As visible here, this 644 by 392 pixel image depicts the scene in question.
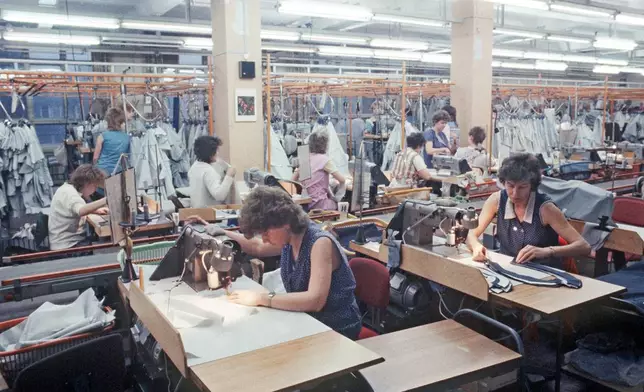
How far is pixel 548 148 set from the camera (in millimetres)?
9688

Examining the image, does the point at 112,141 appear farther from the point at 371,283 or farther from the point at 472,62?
the point at 472,62

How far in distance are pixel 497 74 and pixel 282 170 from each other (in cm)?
1103

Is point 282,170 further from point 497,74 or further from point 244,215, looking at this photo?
point 497,74

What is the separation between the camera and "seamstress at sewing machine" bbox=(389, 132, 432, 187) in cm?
577

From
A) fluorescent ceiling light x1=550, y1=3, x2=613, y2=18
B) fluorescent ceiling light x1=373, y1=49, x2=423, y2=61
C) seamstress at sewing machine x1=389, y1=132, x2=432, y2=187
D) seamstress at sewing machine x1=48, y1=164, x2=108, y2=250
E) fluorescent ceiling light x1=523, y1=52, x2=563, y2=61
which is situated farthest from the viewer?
fluorescent ceiling light x1=523, y1=52, x2=563, y2=61

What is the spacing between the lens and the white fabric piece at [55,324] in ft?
8.62

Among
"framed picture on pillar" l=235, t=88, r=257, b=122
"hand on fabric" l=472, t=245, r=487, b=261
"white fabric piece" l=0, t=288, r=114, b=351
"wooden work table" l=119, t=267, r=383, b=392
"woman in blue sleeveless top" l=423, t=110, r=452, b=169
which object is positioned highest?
"framed picture on pillar" l=235, t=88, r=257, b=122

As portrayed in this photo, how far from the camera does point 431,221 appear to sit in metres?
3.30

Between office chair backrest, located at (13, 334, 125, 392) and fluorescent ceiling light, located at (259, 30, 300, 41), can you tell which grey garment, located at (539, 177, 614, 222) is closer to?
office chair backrest, located at (13, 334, 125, 392)

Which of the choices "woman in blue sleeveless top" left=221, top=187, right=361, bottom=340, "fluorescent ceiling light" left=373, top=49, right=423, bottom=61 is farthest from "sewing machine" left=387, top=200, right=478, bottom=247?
"fluorescent ceiling light" left=373, top=49, right=423, bottom=61

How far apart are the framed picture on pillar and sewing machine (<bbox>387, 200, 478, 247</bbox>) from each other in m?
2.98

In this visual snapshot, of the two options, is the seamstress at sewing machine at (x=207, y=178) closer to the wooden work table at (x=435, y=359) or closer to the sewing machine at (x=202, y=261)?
the sewing machine at (x=202, y=261)

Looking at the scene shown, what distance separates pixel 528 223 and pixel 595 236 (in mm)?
648

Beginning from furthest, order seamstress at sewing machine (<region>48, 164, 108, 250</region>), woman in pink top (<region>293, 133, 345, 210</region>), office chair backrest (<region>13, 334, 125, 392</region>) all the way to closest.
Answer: woman in pink top (<region>293, 133, 345, 210</region>) < seamstress at sewing machine (<region>48, 164, 108, 250</region>) < office chair backrest (<region>13, 334, 125, 392</region>)
